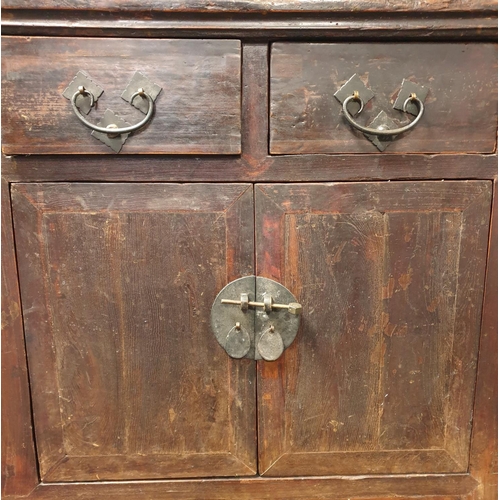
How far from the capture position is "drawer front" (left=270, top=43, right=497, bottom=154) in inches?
24.7

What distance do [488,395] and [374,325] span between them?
0.81 ft

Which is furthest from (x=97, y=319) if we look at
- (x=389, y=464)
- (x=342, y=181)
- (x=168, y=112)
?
(x=389, y=464)

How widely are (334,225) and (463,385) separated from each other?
1.22 feet

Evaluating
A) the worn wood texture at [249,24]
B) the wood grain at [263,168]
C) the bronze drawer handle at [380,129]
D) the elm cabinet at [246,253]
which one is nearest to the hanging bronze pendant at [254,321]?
the elm cabinet at [246,253]

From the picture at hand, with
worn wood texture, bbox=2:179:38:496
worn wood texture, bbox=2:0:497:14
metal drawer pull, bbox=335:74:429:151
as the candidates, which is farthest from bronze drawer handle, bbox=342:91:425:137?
worn wood texture, bbox=2:179:38:496

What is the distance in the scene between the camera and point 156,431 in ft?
2.37

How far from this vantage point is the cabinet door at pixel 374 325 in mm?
666

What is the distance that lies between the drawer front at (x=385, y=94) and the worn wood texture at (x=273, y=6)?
0.05 metres

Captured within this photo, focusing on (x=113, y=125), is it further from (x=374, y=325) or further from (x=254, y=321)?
(x=374, y=325)

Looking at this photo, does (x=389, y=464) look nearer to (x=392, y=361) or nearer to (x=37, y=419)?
(x=392, y=361)

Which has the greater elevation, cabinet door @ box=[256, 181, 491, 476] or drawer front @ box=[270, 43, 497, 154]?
drawer front @ box=[270, 43, 497, 154]

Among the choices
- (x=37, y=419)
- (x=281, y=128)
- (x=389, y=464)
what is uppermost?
(x=281, y=128)

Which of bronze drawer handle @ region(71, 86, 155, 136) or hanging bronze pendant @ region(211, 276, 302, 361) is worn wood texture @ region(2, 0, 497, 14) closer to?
bronze drawer handle @ region(71, 86, 155, 136)

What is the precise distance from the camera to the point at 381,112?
64cm
